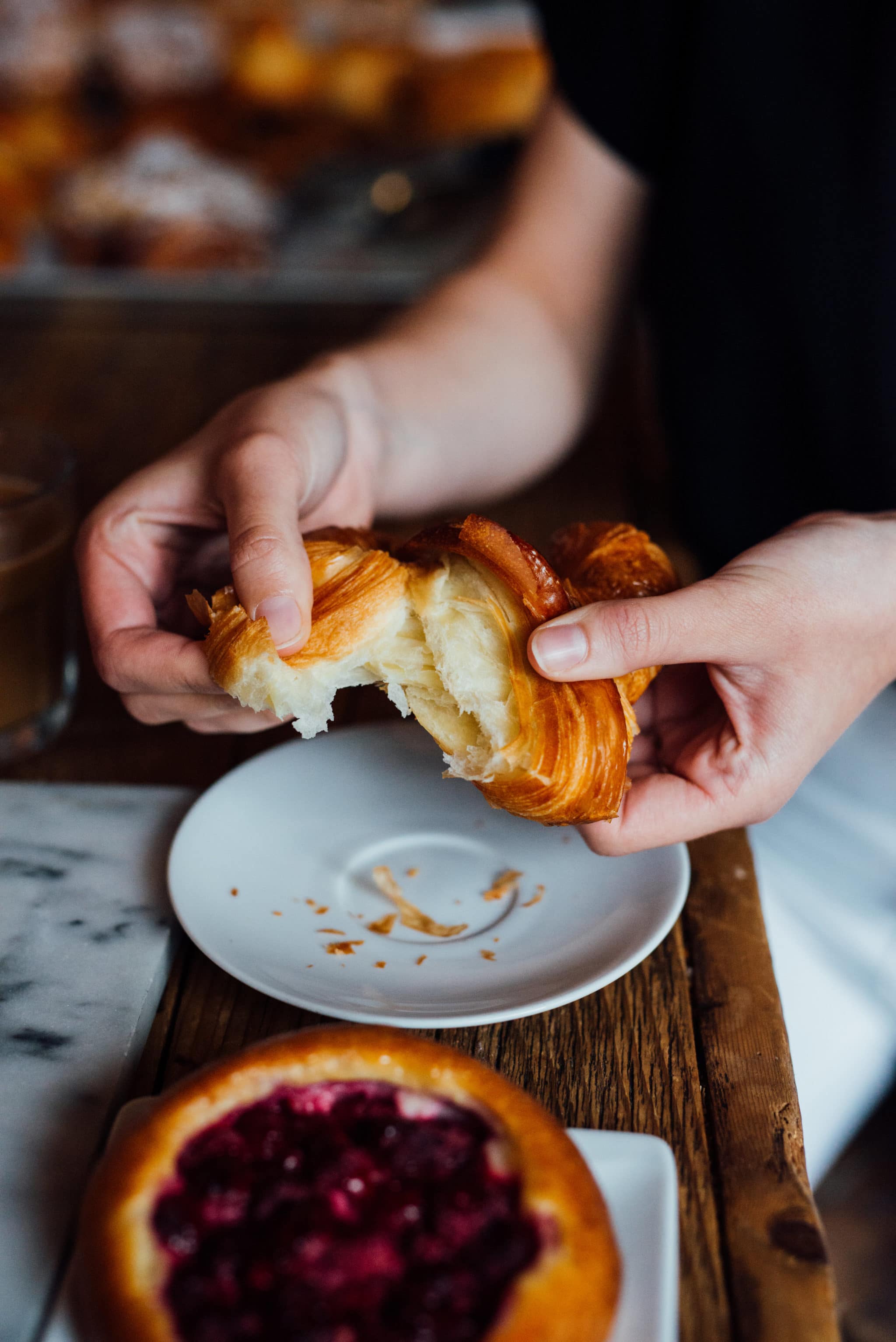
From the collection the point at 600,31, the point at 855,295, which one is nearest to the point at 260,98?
the point at 600,31

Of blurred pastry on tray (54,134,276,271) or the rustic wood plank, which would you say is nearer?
the rustic wood plank

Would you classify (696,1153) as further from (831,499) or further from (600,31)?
(600,31)

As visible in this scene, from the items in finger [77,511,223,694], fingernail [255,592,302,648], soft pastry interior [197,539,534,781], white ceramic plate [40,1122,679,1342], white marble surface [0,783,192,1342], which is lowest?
white marble surface [0,783,192,1342]

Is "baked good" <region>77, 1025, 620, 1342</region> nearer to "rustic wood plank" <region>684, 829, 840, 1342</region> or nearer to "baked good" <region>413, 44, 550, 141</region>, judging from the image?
"rustic wood plank" <region>684, 829, 840, 1342</region>

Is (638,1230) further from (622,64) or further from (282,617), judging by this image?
(622,64)

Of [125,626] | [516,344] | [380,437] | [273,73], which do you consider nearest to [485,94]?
[273,73]

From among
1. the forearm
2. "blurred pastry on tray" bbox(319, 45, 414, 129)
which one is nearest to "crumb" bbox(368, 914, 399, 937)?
the forearm

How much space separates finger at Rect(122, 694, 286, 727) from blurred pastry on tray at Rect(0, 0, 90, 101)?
8.37 feet

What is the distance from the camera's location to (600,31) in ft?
4.74

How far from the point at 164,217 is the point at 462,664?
1.74m

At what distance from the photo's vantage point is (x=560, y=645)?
74 cm

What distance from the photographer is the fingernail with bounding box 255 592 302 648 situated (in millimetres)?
781

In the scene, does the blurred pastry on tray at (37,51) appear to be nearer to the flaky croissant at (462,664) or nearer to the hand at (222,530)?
the hand at (222,530)

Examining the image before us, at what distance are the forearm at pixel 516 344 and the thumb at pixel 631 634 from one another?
0.56m
